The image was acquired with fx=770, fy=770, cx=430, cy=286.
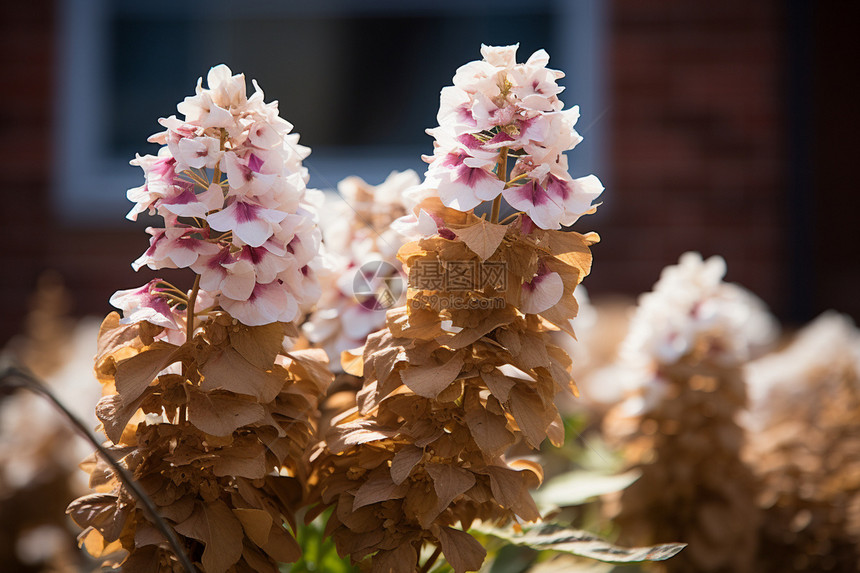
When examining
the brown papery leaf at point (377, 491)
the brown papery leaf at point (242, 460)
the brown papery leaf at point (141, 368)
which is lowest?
the brown papery leaf at point (377, 491)

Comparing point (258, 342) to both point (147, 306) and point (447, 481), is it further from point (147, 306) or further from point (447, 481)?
point (447, 481)

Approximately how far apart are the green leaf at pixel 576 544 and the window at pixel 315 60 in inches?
107

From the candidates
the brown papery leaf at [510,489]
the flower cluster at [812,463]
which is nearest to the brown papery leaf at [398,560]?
the brown papery leaf at [510,489]

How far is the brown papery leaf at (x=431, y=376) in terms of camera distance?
0.73 meters

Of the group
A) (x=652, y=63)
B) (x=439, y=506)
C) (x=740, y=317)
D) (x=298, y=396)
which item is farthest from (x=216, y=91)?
(x=652, y=63)

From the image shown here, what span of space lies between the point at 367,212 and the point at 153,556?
530 mm

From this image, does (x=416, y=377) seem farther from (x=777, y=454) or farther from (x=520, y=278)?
(x=777, y=454)

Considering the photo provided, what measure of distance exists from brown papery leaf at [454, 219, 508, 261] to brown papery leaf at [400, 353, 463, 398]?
0.37 feet

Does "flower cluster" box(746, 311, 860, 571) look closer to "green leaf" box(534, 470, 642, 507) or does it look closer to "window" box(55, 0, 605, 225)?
"green leaf" box(534, 470, 642, 507)

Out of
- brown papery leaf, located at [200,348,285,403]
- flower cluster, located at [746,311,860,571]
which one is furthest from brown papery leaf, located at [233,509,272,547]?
flower cluster, located at [746,311,860,571]

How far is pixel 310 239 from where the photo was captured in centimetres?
80

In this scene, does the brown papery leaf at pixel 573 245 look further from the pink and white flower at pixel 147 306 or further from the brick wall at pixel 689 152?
the brick wall at pixel 689 152

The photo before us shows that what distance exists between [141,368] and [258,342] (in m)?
0.12

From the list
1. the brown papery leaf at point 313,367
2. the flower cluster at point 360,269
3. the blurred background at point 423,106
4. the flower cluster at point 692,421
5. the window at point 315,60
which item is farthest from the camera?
the window at point 315,60
